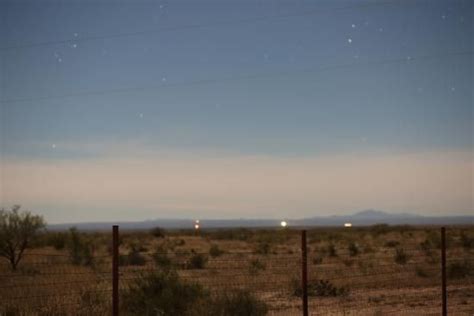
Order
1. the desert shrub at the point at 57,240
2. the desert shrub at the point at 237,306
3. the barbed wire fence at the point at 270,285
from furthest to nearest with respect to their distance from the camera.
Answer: the desert shrub at the point at 57,240 → the barbed wire fence at the point at 270,285 → the desert shrub at the point at 237,306

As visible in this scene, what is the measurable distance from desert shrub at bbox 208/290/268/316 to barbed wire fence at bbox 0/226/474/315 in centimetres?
14

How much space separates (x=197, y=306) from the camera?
1645 centimetres

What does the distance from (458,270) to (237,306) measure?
1862 cm

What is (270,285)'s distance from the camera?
28.1 meters

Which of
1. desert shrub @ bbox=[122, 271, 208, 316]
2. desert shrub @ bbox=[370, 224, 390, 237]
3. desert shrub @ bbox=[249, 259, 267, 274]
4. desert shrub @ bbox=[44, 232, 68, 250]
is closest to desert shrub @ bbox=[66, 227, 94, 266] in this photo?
desert shrub @ bbox=[44, 232, 68, 250]

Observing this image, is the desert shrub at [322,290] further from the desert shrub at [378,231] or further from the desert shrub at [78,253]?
the desert shrub at [378,231]

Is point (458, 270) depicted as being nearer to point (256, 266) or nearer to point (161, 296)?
point (256, 266)

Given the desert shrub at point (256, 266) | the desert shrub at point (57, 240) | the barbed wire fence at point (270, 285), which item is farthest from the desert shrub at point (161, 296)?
the desert shrub at point (57, 240)

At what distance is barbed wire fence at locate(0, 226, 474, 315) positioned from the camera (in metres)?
17.6

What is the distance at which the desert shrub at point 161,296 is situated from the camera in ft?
57.3

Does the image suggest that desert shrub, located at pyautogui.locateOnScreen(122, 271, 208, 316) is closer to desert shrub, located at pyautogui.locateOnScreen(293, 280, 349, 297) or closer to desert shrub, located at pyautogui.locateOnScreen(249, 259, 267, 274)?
desert shrub, located at pyautogui.locateOnScreen(293, 280, 349, 297)

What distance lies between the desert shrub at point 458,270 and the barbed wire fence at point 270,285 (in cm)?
5

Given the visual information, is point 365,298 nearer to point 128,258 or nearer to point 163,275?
point 163,275

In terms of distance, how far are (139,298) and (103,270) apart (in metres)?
15.9
